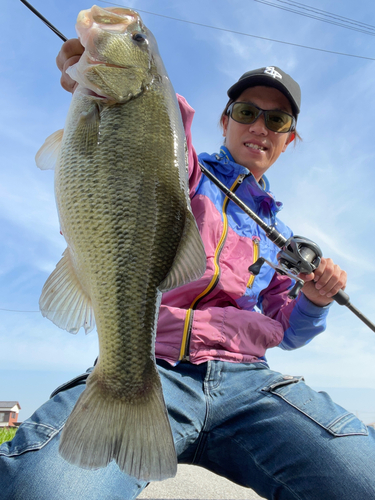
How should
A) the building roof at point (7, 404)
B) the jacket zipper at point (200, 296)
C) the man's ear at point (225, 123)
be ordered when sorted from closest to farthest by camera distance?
1. the jacket zipper at point (200, 296)
2. the man's ear at point (225, 123)
3. the building roof at point (7, 404)

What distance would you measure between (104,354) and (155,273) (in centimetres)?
35

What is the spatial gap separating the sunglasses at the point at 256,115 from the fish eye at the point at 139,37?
160cm

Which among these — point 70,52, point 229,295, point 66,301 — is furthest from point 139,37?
point 229,295

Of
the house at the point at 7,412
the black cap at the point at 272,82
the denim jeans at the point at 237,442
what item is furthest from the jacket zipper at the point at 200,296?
the house at the point at 7,412

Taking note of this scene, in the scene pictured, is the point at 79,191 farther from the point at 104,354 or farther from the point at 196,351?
the point at 196,351

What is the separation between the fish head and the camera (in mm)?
1629

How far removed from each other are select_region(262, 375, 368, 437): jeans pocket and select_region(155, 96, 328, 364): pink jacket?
0.27 meters

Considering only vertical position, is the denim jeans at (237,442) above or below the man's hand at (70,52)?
below

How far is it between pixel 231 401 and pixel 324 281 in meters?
1.18

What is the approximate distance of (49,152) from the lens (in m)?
1.69

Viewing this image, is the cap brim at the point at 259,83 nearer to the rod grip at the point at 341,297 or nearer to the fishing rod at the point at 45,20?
the fishing rod at the point at 45,20

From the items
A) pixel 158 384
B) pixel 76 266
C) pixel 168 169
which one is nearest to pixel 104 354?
pixel 158 384

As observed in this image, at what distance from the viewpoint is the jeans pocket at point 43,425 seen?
5.40 ft

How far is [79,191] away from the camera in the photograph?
57.8 inches
